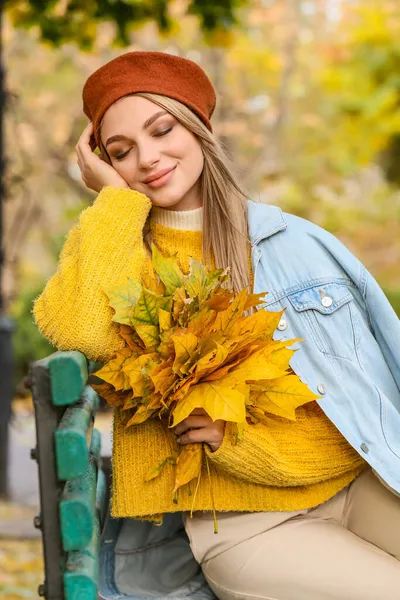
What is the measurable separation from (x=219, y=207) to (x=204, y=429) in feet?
2.33

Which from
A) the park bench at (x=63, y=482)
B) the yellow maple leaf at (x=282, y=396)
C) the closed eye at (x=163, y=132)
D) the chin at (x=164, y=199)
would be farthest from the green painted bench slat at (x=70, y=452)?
the closed eye at (x=163, y=132)

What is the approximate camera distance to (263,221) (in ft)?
7.93

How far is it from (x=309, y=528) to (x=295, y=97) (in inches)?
552

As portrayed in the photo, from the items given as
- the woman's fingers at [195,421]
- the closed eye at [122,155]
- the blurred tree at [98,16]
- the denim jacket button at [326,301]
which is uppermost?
the blurred tree at [98,16]

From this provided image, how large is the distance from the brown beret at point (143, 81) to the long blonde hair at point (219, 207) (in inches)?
1.1

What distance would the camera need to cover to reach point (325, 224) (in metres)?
15.4

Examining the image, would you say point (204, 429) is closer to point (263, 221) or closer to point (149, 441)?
point (149, 441)

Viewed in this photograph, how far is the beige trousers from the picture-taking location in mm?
1983

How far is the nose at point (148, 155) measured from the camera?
2305 millimetres

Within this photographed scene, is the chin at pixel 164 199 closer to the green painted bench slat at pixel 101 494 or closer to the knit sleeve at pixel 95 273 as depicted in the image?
the knit sleeve at pixel 95 273

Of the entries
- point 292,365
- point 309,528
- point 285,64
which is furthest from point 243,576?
point 285,64

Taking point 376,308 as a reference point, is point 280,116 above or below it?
above

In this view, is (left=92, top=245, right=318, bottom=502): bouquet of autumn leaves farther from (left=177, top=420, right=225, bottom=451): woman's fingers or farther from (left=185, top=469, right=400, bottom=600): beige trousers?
(left=185, top=469, right=400, bottom=600): beige trousers

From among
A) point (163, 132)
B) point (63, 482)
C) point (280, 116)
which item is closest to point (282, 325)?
point (163, 132)
